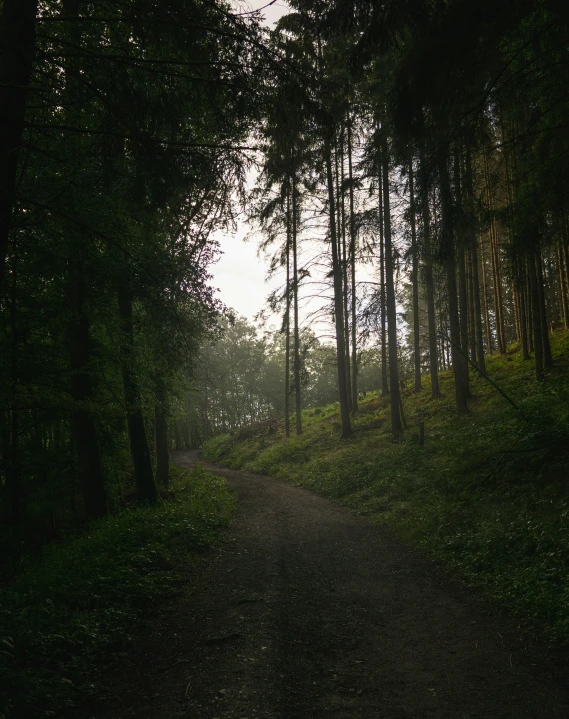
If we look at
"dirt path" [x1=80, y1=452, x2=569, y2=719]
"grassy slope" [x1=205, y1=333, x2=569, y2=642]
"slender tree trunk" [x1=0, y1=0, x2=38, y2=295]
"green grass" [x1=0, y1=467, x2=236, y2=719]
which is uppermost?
"slender tree trunk" [x1=0, y1=0, x2=38, y2=295]

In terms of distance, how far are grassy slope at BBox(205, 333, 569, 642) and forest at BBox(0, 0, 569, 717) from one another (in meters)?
0.13

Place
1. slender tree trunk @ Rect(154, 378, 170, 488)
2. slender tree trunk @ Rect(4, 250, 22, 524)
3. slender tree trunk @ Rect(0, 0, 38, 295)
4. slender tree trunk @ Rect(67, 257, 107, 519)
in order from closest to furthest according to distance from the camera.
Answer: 1. slender tree trunk @ Rect(0, 0, 38, 295)
2. slender tree trunk @ Rect(4, 250, 22, 524)
3. slender tree trunk @ Rect(67, 257, 107, 519)
4. slender tree trunk @ Rect(154, 378, 170, 488)

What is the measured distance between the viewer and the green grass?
3596 mm

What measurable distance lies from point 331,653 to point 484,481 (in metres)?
5.54

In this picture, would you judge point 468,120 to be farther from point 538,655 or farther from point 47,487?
point 47,487

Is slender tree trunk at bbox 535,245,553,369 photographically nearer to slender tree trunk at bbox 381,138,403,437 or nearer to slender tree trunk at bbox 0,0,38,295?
slender tree trunk at bbox 381,138,403,437

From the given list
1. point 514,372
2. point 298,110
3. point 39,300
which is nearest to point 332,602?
point 298,110

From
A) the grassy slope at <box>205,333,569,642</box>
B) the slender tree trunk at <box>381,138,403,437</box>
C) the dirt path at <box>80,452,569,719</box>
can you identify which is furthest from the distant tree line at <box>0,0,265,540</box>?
the slender tree trunk at <box>381,138,403,437</box>

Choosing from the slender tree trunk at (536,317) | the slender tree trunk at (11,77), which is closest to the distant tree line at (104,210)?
the slender tree trunk at (11,77)

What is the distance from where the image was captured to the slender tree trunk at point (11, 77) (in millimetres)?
3709

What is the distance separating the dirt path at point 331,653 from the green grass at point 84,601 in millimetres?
335

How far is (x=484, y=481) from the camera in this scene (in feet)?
28.2

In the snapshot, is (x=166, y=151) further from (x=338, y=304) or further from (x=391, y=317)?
(x=338, y=304)

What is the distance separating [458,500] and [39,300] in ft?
32.7
